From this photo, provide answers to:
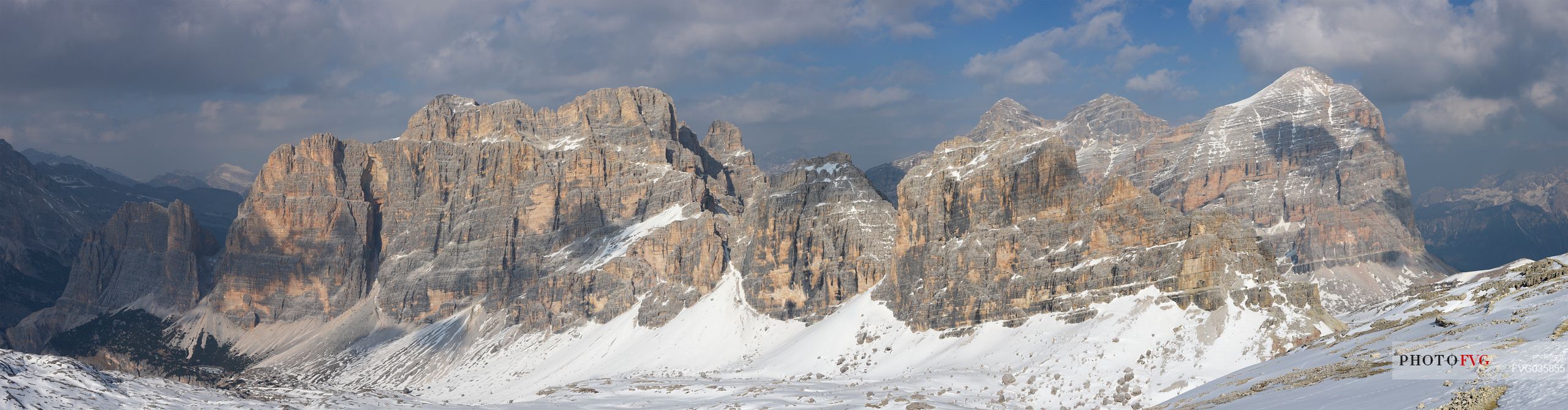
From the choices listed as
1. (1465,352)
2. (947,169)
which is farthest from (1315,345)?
(947,169)

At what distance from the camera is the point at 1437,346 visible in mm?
57500

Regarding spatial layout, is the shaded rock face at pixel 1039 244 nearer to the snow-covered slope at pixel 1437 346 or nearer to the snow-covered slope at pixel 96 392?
the snow-covered slope at pixel 1437 346

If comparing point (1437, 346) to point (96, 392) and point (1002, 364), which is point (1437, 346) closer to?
point (96, 392)

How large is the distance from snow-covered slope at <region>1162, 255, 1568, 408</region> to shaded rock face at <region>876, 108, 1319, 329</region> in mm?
28139

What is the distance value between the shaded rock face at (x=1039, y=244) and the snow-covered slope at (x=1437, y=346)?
92.3 ft

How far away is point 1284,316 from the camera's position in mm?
118875

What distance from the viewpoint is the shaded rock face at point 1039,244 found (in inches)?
5162

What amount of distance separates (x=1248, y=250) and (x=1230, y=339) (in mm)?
18091

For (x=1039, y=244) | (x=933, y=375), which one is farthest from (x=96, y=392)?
(x=1039, y=244)

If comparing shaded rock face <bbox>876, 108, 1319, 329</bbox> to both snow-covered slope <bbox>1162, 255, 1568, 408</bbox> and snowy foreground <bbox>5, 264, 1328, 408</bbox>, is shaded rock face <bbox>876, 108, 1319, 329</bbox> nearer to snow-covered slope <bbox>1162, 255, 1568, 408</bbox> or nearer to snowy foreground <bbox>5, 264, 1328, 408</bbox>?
snowy foreground <bbox>5, 264, 1328, 408</bbox>

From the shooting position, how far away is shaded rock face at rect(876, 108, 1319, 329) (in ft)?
430

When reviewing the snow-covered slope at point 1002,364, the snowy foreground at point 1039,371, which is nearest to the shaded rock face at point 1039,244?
the snow-covered slope at point 1002,364

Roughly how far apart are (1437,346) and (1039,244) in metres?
99.0

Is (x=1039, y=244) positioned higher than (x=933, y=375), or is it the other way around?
(x=1039, y=244)
